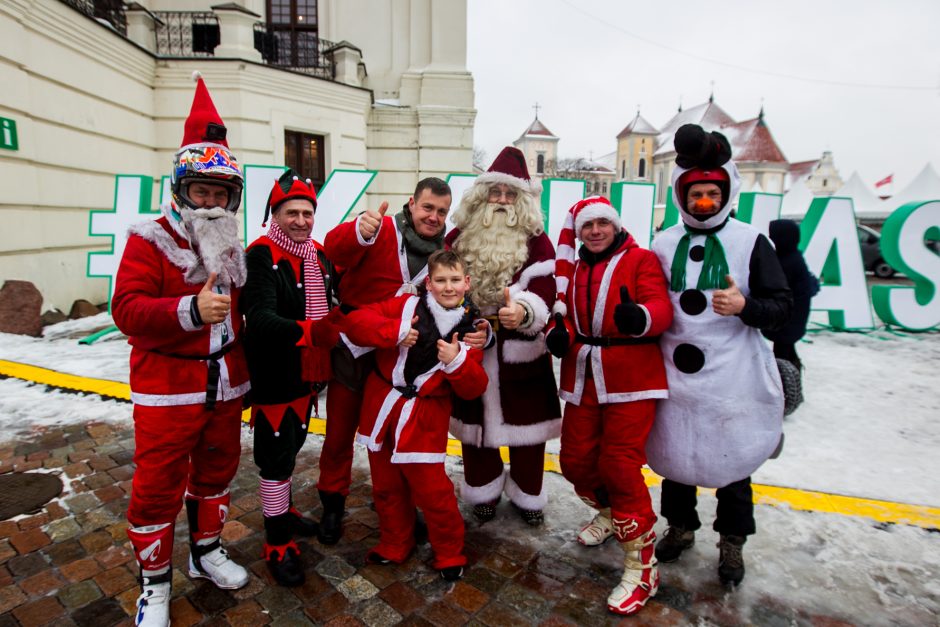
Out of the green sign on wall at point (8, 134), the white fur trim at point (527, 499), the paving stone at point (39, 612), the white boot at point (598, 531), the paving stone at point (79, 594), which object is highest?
the green sign on wall at point (8, 134)

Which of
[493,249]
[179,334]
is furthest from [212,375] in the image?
[493,249]

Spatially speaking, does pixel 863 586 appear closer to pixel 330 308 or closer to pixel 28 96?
pixel 330 308

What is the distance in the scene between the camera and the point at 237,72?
33.0 ft

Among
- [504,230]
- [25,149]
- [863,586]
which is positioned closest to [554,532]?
[863,586]

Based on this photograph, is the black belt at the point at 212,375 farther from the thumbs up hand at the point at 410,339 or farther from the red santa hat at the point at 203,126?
the red santa hat at the point at 203,126

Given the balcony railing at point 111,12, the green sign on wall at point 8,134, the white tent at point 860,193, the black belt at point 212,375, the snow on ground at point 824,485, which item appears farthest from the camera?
the white tent at point 860,193

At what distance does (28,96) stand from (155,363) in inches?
320

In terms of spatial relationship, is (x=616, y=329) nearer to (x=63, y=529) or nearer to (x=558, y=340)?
(x=558, y=340)

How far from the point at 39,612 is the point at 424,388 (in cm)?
195

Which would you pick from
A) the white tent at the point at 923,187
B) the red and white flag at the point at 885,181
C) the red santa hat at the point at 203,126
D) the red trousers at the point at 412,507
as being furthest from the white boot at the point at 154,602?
the red and white flag at the point at 885,181

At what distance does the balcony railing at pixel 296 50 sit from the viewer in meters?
12.1

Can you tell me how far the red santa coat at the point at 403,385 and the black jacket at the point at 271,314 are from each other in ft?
1.03

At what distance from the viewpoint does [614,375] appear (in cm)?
251

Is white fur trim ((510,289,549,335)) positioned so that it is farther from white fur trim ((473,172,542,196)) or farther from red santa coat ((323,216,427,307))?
white fur trim ((473,172,542,196))
